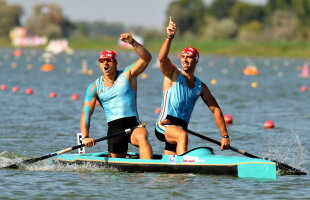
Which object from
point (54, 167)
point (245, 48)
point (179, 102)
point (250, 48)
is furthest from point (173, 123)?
point (245, 48)

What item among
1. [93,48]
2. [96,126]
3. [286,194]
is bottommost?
[286,194]

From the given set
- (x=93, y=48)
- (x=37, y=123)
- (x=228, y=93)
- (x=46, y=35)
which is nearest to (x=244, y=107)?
(x=228, y=93)

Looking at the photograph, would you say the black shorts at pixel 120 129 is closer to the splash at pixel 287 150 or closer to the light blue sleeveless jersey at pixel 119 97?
the light blue sleeveless jersey at pixel 119 97

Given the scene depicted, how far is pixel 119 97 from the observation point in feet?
42.5

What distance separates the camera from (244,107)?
1065 inches

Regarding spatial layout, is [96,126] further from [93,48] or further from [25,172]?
[93,48]

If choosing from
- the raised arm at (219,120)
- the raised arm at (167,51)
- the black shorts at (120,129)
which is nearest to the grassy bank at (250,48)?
the raised arm at (219,120)

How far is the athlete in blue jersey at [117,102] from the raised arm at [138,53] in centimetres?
2

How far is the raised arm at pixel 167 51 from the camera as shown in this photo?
38.9 ft

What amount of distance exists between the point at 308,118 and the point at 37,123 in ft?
25.5

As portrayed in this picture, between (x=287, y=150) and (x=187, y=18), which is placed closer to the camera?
(x=287, y=150)

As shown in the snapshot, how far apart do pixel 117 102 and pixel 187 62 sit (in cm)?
130

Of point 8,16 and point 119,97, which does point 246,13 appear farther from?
point 119,97

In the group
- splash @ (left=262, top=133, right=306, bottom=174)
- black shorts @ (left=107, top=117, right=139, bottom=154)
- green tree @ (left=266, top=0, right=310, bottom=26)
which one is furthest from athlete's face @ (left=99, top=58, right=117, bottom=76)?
green tree @ (left=266, top=0, right=310, bottom=26)
